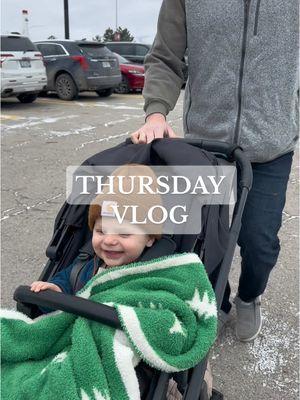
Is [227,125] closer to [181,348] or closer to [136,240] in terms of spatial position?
[136,240]

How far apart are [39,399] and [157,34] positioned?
167cm

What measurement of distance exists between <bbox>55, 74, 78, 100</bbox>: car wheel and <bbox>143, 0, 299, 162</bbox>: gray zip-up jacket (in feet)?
34.5

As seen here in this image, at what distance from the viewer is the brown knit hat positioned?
1701 mm

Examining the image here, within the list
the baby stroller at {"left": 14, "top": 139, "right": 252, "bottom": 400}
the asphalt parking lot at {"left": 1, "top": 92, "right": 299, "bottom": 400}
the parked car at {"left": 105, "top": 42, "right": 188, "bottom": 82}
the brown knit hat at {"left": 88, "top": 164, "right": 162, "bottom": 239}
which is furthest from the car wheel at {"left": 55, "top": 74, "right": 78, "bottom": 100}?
the brown knit hat at {"left": 88, "top": 164, "right": 162, "bottom": 239}

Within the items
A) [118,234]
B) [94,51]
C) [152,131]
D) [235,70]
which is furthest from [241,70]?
[94,51]

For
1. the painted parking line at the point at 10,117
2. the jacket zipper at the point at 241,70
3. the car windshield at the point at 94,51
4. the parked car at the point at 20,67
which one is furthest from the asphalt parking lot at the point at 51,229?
the car windshield at the point at 94,51

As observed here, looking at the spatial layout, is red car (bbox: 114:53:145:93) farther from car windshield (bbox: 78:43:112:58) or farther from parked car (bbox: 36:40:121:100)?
car windshield (bbox: 78:43:112:58)

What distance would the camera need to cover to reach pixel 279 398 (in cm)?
230

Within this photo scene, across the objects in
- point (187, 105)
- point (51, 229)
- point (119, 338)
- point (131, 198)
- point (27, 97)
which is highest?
point (187, 105)

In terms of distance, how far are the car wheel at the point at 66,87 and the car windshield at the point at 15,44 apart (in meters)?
1.42

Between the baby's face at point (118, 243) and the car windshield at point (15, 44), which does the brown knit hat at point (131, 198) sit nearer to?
the baby's face at point (118, 243)

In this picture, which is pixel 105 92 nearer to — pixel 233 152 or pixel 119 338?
pixel 233 152

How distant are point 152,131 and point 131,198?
0.46 m

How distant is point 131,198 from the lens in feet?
5.58
